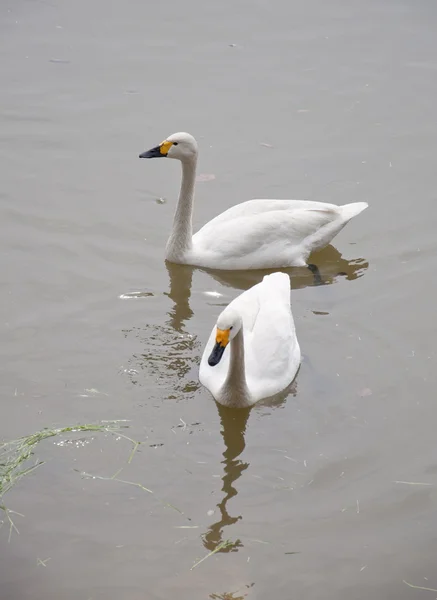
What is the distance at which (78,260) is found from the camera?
9.22 meters

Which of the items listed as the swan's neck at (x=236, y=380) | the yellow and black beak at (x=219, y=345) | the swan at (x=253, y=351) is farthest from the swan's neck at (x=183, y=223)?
the yellow and black beak at (x=219, y=345)

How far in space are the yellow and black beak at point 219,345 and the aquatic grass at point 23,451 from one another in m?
0.77

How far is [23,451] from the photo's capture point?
6672mm

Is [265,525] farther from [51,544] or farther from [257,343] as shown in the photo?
[257,343]

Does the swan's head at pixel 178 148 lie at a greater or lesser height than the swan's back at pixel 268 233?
greater

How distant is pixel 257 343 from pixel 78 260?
2.30m

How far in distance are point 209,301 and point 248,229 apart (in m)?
0.81

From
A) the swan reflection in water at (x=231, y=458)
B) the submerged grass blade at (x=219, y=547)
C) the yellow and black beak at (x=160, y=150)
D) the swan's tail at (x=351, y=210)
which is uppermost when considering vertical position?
the yellow and black beak at (x=160, y=150)

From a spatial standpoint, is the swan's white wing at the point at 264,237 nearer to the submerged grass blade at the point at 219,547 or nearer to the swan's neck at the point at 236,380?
the swan's neck at the point at 236,380

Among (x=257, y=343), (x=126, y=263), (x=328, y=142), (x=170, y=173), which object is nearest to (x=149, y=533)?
(x=257, y=343)

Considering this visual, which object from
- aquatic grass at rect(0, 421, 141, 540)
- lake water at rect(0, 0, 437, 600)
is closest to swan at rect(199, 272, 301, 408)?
lake water at rect(0, 0, 437, 600)

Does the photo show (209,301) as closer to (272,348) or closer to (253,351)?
(253,351)

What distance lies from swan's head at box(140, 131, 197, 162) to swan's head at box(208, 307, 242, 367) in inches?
114

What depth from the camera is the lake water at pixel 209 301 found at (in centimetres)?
609
